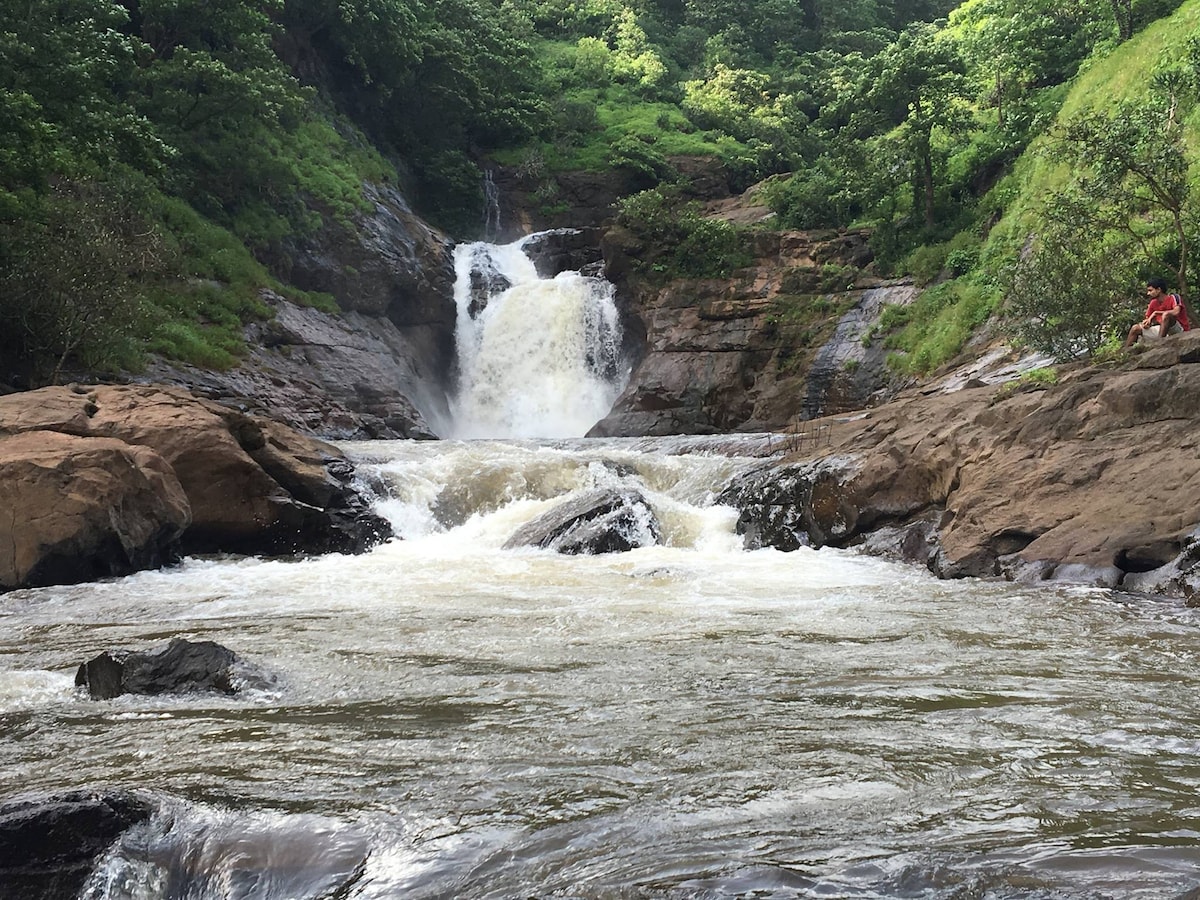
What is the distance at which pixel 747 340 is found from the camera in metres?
26.9

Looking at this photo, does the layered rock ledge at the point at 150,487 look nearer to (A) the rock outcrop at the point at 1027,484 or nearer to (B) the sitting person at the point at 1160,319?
(A) the rock outcrop at the point at 1027,484

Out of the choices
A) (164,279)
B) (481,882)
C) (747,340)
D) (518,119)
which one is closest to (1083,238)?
(747,340)

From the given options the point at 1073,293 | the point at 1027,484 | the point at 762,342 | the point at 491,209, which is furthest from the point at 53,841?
the point at 491,209

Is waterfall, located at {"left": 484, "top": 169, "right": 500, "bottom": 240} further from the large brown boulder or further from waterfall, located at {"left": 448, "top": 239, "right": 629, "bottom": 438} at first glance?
the large brown boulder

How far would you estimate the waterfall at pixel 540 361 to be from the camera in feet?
98.2

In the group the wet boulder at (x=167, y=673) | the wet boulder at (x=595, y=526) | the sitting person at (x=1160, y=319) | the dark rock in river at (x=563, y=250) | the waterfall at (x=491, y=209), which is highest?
the waterfall at (x=491, y=209)

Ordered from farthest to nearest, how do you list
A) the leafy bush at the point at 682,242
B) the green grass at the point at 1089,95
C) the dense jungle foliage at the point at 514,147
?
the leafy bush at the point at 682,242 < the green grass at the point at 1089,95 < the dense jungle foliage at the point at 514,147

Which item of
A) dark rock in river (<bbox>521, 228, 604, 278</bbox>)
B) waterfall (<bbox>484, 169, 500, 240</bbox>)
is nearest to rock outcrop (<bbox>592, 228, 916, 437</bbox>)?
dark rock in river (<bbox>521, 228, 604, 278</bbox>)

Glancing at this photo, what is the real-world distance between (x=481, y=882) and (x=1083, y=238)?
50.5 ft

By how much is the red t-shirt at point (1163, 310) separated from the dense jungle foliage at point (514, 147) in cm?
89

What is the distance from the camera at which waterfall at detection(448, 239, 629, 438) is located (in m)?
29.9

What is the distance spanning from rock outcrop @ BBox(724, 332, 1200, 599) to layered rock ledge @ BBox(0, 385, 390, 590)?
6.97 m

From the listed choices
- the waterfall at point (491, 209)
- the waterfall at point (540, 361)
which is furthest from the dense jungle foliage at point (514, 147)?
the waterfall at point (540, 361)

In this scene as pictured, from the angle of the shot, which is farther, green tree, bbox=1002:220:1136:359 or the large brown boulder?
green tree, bbox=1002:220:1136:359
